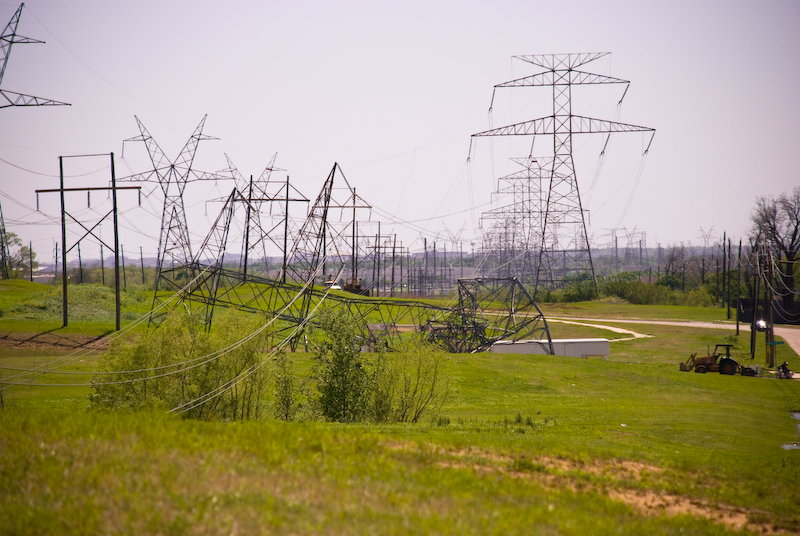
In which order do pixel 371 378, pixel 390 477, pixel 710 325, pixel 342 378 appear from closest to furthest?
pixel 390 477 → pixel 342 378 → pixel 371 378 → pixel 710 325

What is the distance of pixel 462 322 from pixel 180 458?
3895 cm

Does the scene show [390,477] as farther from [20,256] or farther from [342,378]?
[20,256]

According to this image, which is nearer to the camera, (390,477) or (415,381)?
(390,477)

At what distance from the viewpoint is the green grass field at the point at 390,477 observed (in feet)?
26.3

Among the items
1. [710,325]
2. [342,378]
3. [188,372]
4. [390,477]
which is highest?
[188,372]

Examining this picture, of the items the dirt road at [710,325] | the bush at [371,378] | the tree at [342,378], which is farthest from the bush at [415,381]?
the dirt road at [710,325]

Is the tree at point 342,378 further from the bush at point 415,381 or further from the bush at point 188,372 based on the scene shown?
the bush at point 188,372

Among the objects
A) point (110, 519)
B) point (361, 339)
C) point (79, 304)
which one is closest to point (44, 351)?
point (79, 304)

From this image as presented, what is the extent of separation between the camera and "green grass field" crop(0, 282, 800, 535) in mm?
8023

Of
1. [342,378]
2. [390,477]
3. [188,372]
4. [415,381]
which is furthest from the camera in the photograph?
[415,381]

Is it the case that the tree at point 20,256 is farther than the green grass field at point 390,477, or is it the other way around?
the tree at point 20,256

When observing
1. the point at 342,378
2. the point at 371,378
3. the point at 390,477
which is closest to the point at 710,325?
the point at 371,378

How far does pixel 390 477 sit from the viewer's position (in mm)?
10844

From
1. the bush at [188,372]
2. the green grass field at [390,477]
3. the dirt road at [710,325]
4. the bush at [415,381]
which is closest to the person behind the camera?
the green grass field at [390,477]
